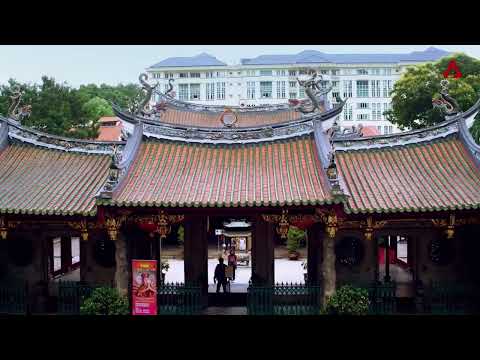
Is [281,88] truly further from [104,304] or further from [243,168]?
[104,304]

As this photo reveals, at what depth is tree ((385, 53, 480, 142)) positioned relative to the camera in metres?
34.8

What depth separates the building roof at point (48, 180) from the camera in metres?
12.0

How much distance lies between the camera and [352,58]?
72250mm

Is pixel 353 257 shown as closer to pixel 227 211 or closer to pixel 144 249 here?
pixel 227 211

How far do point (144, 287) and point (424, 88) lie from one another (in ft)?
99.9

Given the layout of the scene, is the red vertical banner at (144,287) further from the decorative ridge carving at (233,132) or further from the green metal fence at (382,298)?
the green metal fence at (382,298)

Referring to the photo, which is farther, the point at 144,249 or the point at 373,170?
the point at 144,249

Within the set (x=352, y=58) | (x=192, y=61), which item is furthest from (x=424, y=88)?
(x=192, y=61)
